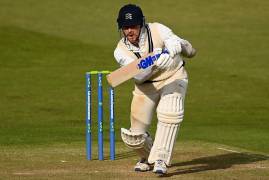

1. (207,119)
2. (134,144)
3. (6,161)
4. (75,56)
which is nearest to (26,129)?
(207,119)

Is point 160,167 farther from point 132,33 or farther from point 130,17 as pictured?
point 130,17

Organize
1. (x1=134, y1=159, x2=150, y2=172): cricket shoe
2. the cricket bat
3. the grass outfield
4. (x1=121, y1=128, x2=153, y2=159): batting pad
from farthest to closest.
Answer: the grass outfield, (x1=134, y1=159, x2=150, y2=172): cricket shoe, (x1=121, y1=128, x2=153, y2=159): batting pad, the cricket bat

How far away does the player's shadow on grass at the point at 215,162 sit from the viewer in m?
11.0

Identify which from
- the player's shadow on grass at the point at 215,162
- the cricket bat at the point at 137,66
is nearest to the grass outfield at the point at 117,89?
the player's shadow on grass at the point at 215,162

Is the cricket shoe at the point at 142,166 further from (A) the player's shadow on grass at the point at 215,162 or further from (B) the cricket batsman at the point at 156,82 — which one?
(A) the player's shadow on grass at the point at 215,162

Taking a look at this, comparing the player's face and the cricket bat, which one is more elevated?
the player's face

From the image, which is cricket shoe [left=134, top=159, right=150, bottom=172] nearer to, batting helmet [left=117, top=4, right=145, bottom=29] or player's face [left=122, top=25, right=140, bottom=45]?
player's face [left=122, top=25, right=140, bottom=45]

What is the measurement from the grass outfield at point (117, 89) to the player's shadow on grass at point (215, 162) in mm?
16

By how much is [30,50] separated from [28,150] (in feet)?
54.4

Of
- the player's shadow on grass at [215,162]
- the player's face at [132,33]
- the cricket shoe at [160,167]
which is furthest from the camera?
the player's shadow on grass at [215,162]

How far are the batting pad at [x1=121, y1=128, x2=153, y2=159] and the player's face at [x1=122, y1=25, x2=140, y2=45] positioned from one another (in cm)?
102

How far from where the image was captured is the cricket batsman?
10312 mm

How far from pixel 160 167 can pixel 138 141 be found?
60 cm

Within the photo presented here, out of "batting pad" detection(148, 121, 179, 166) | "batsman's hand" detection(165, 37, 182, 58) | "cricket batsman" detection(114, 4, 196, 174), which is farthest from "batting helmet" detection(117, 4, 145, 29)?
"batting pad" detection(148, 121, 179, 166)
